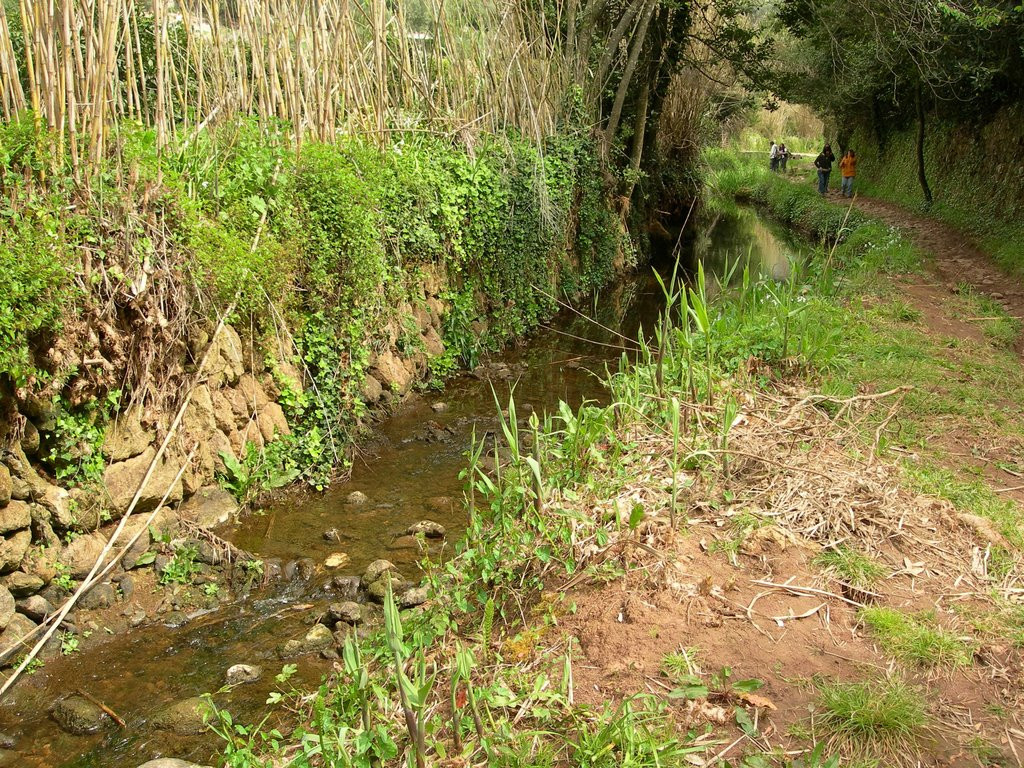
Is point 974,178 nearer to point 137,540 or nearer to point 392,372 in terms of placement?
point 392,372

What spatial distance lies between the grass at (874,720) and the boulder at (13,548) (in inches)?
130

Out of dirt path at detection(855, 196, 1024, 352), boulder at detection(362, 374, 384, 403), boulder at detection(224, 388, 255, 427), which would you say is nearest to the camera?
boulder at detection(224, 388, 255, 427)

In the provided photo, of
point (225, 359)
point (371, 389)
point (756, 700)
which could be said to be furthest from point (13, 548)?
point (756, 700)

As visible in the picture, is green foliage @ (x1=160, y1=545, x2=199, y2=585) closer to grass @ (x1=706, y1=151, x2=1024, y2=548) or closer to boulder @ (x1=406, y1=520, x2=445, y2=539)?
boulder @ (x1=406, y1=520, x2=445, y2=539)

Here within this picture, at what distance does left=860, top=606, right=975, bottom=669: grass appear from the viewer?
2357 mm

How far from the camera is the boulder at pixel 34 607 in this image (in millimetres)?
3469

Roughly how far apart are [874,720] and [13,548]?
136 inches

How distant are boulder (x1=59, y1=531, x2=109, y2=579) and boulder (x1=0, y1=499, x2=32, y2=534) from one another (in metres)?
0.25

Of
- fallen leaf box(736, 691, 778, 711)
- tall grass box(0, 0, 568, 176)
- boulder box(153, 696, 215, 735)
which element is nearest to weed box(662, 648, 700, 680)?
fallen leaf box(736, 691, 778, 711)

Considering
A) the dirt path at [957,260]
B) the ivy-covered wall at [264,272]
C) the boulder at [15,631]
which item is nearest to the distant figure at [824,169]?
the dirt path at [957,260]

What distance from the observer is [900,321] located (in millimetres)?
6602

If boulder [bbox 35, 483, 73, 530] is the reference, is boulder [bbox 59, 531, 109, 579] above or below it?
below

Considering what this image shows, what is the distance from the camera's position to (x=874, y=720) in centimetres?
212

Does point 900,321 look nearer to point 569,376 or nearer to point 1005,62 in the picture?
point 569,376
